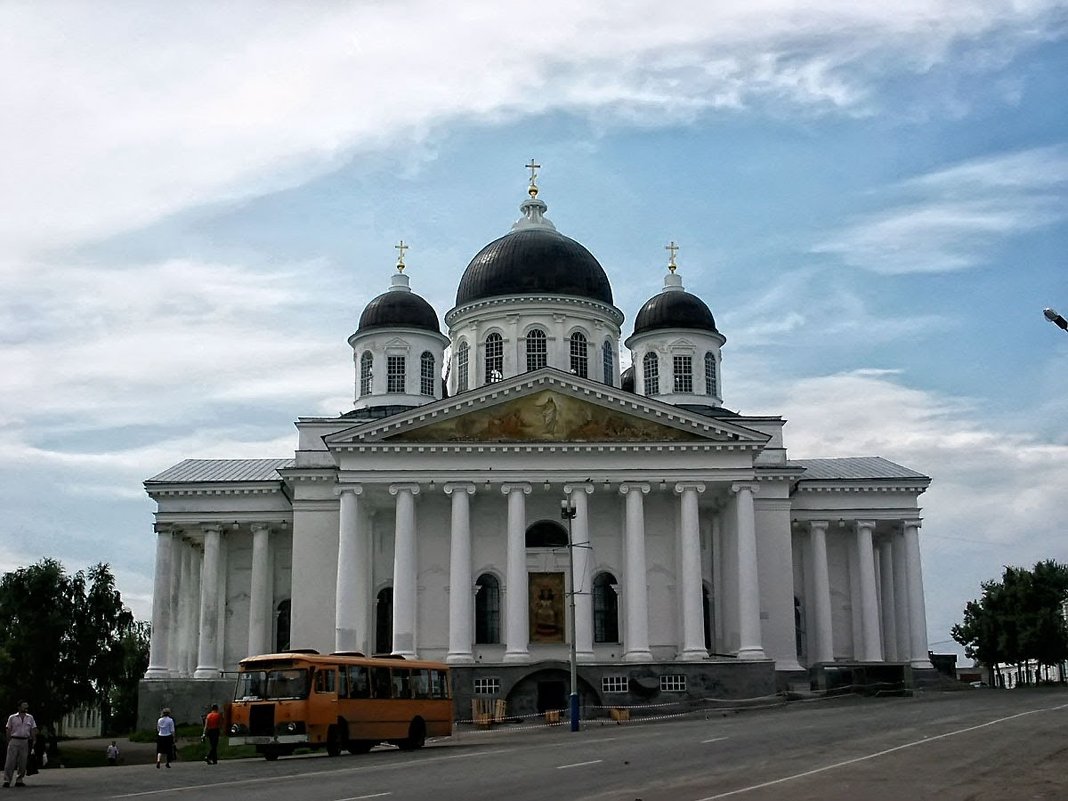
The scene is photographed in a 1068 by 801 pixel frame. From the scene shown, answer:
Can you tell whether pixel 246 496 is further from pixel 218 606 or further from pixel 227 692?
pixel 227 692

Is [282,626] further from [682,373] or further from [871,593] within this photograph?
[871,593]

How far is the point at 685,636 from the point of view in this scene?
49.3 m

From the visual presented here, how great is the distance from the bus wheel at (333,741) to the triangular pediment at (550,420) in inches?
823

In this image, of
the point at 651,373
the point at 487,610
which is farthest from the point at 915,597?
the point at 487,610

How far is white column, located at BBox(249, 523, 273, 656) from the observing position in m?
56.3

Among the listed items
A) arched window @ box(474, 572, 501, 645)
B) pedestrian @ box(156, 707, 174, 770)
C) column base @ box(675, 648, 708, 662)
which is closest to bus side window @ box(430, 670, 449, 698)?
pedestrian @ box(156, 707, 174, 770)

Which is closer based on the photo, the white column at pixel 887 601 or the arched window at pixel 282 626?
the arched window at pixel 282 626

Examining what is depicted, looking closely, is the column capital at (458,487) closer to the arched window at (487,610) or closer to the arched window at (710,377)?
the arched window at (487,610)

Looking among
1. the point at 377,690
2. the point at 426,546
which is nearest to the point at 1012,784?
the point at 377,690

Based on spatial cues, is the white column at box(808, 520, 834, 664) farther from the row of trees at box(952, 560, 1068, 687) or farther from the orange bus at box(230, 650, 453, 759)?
the orange bus at box(230, 650, 453, 759)

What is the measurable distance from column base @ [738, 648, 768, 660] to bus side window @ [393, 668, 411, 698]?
1959cm

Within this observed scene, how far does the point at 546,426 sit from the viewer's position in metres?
50.3

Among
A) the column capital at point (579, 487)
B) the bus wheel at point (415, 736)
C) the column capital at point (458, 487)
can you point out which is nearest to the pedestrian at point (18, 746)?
the bus wheel at point (415, 736)

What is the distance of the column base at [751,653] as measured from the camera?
49.0 m
